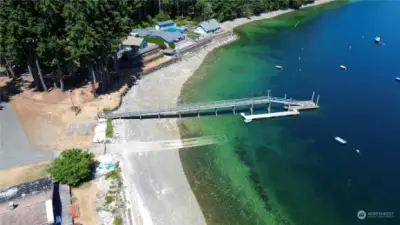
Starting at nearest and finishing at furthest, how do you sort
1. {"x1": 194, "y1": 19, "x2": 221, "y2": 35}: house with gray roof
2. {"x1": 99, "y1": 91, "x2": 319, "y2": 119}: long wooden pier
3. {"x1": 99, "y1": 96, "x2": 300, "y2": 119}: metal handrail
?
{"x1": 99, "y1": 96, "x2": 300, "y2": 119}: metal handrail < {"x1": 99, "y1": 91, "x2": 319, "y2": 119}: long wooden pier < {"x1": 194, "y1": 19, "x2": 221, "y2": 35}: house with gray roof

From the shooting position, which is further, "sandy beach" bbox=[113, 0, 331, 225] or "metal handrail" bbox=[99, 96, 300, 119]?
"metal handrail" bbox=[99, 96, 300, 119]

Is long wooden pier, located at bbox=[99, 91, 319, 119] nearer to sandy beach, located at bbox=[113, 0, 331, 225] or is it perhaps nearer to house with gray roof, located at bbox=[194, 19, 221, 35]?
sandy beach, located at bbox=[113, 0, 331, 225]

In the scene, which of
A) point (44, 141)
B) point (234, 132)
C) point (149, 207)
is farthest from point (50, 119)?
point (234, 132)

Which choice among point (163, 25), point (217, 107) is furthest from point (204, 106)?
point (163, 25)

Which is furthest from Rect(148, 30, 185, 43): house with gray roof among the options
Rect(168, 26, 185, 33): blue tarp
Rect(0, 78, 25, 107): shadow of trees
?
Rect(0, 78, 25, 107): shadow of trees

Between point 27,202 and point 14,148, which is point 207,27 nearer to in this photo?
point 14,148

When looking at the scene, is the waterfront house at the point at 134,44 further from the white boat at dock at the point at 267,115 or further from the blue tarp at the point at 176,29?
the white boat at dock at the point at 267,115
